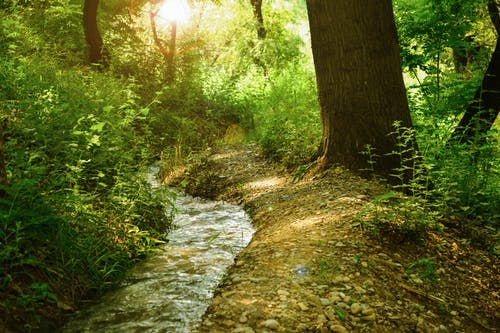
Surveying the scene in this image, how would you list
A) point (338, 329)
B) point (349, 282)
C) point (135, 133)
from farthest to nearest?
point (135, 133)
point (349, 282)
point (338, 329)

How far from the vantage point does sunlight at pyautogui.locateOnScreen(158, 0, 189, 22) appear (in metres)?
16.7

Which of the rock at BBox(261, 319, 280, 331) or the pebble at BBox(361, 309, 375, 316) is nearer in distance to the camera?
the rock at BBox(261, 319, 280, 331)

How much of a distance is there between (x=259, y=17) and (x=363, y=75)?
52.3 ft

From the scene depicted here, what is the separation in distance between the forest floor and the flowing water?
28 centimetres

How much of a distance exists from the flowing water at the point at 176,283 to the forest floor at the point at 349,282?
0.28 metres

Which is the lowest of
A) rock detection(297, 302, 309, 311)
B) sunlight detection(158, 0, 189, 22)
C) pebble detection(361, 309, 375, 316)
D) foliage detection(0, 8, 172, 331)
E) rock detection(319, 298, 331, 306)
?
pebble detection(361, 309, 375, 316)

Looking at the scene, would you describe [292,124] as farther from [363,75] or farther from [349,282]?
[349,282]

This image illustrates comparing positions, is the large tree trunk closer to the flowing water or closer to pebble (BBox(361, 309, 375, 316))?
the flowing water

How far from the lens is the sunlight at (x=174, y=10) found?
16.7 m

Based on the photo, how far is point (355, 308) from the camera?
311 centimetres

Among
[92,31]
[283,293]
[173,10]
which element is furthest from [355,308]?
[173,10]

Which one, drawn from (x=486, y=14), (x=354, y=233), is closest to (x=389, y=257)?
(x=354, y=233)

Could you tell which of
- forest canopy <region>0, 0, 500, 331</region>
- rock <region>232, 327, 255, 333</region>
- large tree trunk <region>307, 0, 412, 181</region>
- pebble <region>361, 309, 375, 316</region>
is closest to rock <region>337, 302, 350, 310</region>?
pebble <region>361, 309, 375, 316</region>

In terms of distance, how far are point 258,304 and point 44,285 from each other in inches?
64.7
